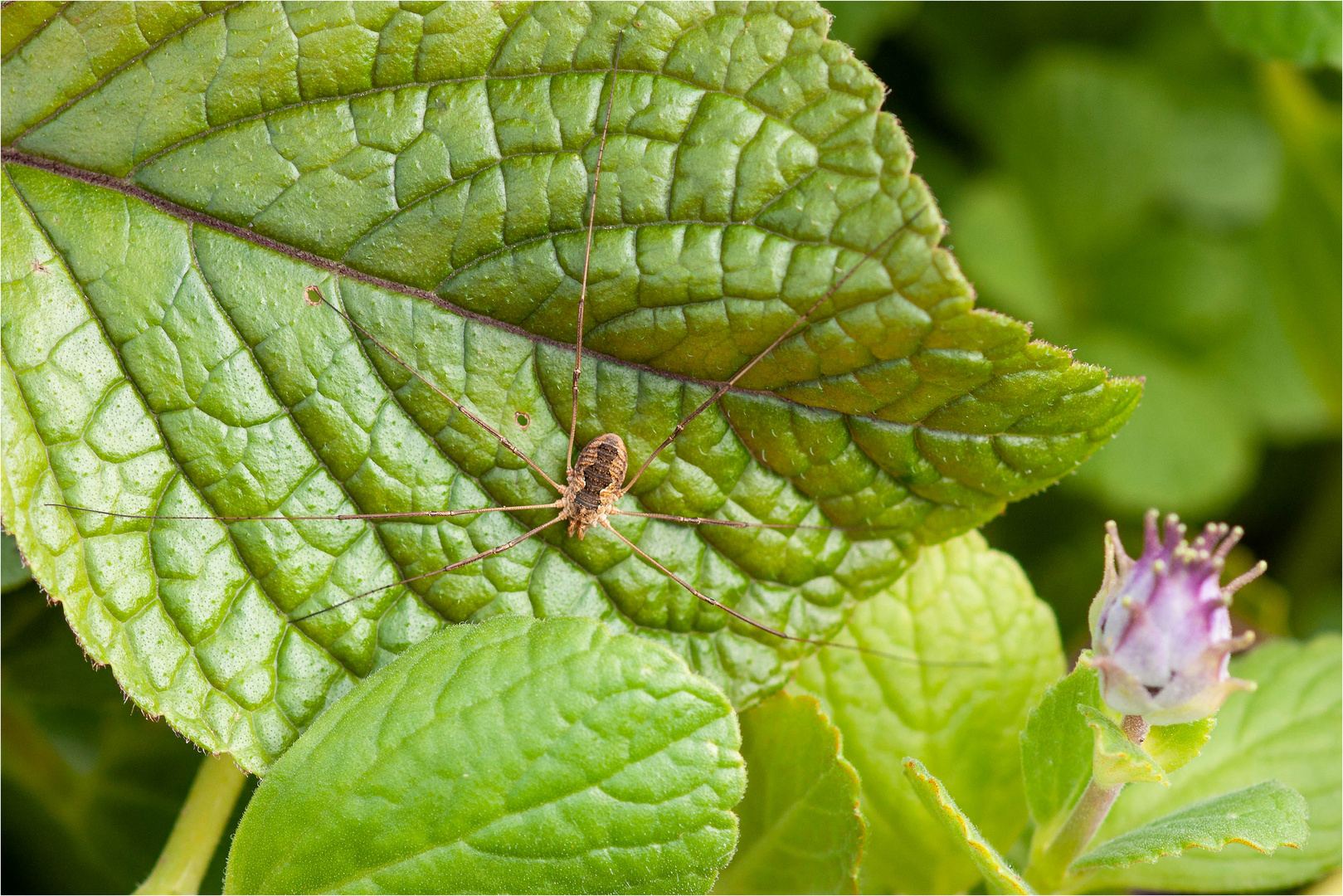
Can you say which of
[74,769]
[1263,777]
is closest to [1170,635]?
[1263,777]

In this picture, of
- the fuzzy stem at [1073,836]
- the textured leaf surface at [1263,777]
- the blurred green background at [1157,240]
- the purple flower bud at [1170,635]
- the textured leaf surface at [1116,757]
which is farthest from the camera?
the blurred green background at [1157,240]

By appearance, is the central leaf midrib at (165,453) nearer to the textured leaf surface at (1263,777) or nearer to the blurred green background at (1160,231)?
the textured leaf surface at (1263,777)

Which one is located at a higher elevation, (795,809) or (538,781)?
(538,781)

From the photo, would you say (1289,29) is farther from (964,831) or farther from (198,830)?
(198,830)

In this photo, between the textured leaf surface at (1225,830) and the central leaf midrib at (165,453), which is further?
the central leaf midrib at (165,453)

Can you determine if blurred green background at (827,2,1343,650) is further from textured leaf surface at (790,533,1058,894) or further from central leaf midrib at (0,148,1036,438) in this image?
central leaf midrib at (0,148,1036,438)

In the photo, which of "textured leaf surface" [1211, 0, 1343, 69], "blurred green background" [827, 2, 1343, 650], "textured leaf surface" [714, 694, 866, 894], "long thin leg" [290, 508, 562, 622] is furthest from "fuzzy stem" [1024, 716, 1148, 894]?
"textured leaf surface" [1211, 0, 1343, 69]

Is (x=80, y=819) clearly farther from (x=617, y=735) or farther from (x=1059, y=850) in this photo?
(x=1059, y=850)

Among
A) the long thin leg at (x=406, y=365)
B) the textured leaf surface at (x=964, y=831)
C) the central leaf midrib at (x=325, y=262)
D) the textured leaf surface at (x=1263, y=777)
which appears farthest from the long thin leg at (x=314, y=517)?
the textured leaf surface at (x=1263, y=777)
